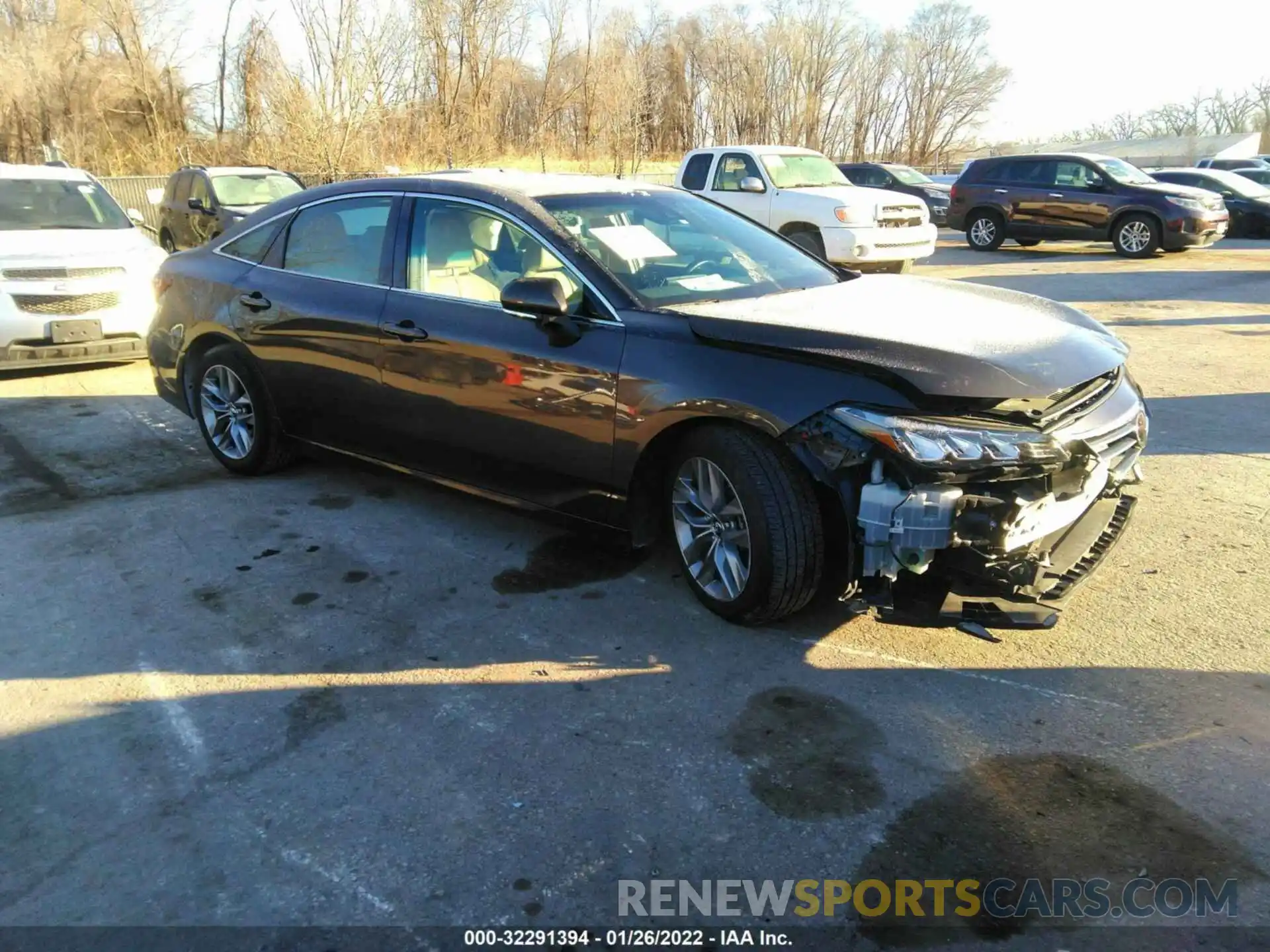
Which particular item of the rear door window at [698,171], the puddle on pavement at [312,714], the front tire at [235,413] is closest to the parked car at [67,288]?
the front tire at [235,413]

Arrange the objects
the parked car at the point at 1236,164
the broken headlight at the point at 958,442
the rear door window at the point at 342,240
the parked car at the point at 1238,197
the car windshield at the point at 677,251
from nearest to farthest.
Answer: the broken headlight at the point at 958,442
the car windshield at the point at 677,251
the rear door window at the point at 342,240
the parked car at the point at 1238,197
the parked car at the point at 1236,164

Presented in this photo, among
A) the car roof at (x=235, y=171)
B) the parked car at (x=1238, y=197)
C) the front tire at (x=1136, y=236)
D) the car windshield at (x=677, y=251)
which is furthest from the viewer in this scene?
the parked car at (x=1238, y=197)

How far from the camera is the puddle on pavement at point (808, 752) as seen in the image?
280 centimetres

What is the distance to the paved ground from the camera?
2555mm

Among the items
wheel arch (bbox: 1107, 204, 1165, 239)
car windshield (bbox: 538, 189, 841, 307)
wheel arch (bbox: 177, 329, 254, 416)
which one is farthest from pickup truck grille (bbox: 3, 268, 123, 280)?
wheel arch (bbox: 1107, 204, 1165, 239)

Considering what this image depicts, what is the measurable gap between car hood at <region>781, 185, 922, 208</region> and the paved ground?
849 cm

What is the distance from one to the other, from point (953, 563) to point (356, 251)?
3.37 meters

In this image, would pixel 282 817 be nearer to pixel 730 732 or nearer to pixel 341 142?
pixel 730 732

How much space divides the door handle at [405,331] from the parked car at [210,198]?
986 cm

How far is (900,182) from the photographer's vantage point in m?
→ 22.7

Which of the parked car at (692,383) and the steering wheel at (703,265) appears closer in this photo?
the parked car at (692,383)

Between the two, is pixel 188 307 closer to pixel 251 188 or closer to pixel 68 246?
pixel 68 246

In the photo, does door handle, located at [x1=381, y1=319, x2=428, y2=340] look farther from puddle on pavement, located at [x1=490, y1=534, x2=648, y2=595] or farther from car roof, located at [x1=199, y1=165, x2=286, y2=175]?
car roof, located at [x1=199, y1=165, x2=286, y2=175]

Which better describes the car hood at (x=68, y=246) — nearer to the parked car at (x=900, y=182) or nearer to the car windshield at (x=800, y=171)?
the car windshield at (x=800, y=171)
